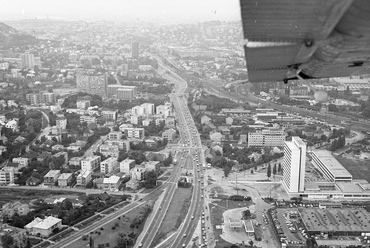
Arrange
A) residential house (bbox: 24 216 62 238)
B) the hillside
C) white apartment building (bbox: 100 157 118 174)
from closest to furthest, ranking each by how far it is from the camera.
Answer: residential house (bbox: 24 216 62 238), white apartment building (bbox: 100 157 118 174), the hillside

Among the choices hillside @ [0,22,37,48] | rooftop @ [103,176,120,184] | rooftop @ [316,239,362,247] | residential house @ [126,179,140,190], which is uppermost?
hillside @ [0,22,37,48]

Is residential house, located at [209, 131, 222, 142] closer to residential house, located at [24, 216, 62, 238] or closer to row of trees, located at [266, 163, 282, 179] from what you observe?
row of trees, located at [266, 163, 282, 179]

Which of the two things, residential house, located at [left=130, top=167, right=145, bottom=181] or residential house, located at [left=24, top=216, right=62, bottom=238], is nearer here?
residential house, located at [left=24, top=216, right=62, bottom=238]

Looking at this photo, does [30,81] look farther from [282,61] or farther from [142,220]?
[282,61]

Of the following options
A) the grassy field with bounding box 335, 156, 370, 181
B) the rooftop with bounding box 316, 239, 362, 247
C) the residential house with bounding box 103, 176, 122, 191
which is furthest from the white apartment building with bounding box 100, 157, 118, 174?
the grassy field with bounding box 335, 156, 370, 181

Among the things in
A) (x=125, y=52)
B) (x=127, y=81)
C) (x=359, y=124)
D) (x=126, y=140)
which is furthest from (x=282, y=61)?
(x=125, y=52)

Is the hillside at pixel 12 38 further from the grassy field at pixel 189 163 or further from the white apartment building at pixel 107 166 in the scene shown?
the grassy field at pixel 189 163
